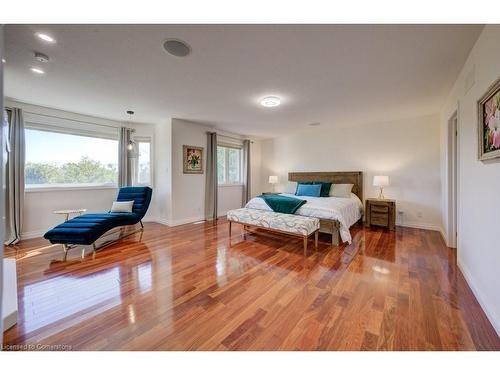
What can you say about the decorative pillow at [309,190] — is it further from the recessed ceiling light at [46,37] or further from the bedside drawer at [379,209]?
the recessed ceiling light at [46,37]

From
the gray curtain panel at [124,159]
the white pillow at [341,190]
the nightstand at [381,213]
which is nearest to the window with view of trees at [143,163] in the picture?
the gray curtain panel at [124,159]

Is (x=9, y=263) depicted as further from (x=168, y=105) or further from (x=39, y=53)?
(x=168, y=105)

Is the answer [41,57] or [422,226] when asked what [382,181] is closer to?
[422,226]

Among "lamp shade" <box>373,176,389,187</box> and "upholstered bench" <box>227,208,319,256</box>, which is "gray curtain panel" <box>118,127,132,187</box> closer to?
"upholstered bench" <box>227,208,319,256</box>

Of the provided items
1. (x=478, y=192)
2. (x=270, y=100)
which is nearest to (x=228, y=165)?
(x=270, y=100)

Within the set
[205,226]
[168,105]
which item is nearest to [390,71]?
[168,105]

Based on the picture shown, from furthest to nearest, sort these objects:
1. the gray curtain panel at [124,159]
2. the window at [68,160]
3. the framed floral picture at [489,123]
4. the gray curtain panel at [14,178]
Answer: the gray curtain panel at [124,159] → the window at [68,160] → the gray curtain panel at [14,178] → the framed floral picture at [489,123]

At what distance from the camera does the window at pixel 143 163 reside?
486 cm

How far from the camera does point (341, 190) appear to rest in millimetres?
4559

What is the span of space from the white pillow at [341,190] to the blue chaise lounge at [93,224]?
13.2 feet

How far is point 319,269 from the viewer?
7.78 feet

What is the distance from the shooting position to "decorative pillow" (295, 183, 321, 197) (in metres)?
4.64

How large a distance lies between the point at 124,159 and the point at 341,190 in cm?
499

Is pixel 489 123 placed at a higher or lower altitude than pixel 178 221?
higher
